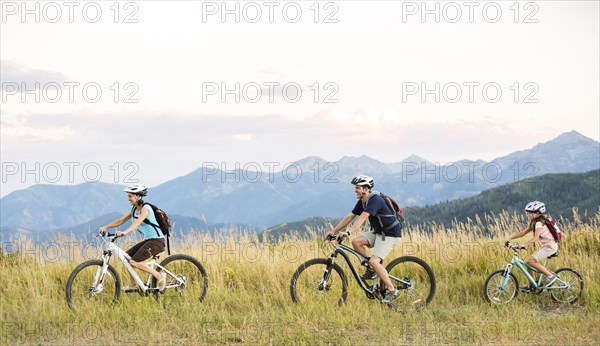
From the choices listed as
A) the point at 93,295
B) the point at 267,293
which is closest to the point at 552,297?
the point at 267,293

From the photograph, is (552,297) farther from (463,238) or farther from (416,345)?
(416,345)

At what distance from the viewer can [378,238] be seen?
33.1 ft

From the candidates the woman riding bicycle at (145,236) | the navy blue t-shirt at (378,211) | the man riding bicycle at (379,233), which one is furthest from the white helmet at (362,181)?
the woman riding bicycle at (145,236)

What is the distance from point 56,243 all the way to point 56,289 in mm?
2518

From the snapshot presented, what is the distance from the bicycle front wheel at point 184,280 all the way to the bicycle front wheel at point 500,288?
541 centimetres

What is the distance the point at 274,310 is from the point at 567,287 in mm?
5823

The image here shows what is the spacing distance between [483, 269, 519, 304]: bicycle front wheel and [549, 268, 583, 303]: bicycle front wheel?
0.86 m

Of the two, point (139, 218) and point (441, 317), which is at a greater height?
point (139, 218)

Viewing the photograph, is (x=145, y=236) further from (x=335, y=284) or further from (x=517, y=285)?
(x=517, y=285)

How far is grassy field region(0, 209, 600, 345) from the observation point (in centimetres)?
841

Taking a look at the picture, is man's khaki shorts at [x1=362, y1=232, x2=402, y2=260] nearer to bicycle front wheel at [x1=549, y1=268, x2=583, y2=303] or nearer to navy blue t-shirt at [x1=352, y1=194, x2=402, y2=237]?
navy blue t-shirt at [x1=352, y1=194, x2=402, y2=237]

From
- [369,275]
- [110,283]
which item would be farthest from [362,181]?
[110,283]

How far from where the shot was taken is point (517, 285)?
440 inches

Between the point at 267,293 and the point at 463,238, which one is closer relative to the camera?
the point at 267,293
